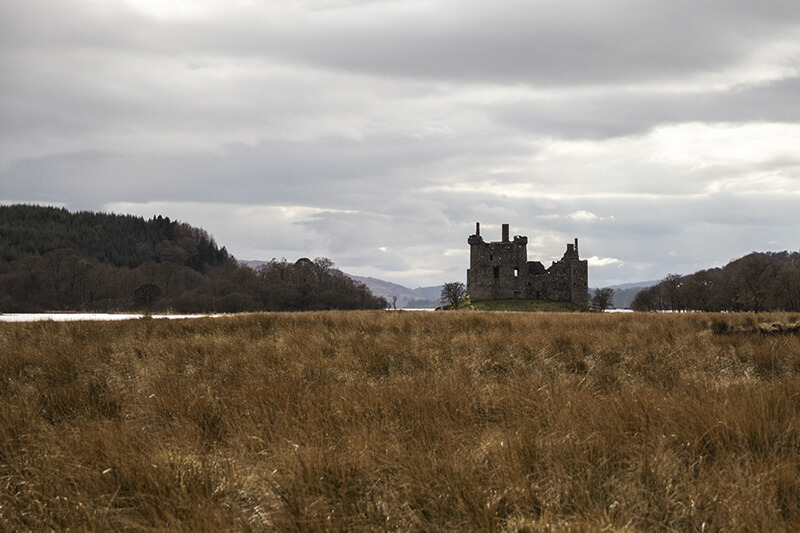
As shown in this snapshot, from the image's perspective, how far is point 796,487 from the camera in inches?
122

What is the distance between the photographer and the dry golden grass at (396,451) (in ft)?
9.48

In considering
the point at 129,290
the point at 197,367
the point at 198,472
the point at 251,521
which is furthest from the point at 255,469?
the point at 129,290

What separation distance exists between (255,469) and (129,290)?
315ft

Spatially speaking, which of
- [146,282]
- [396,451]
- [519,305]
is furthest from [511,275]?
[146,282]

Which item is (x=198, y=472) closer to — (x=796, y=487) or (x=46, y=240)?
(x=796, y=487)

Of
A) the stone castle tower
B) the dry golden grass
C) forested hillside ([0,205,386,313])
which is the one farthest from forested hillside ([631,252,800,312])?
the dry golden grass

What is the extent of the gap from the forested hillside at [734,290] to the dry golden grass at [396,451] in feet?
164

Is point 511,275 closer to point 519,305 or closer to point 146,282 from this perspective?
point 519,305

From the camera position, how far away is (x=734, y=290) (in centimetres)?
6166

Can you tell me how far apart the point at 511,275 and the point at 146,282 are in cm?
6155

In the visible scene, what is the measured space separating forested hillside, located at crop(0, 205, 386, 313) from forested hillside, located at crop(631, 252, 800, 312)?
42.4 meters

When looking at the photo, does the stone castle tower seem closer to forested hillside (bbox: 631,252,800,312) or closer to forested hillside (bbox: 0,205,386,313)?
forested hillside (bbox: 631,252,800,312)

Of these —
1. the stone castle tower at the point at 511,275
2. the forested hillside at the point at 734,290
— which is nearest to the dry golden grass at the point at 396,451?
the stone castle tower at the point at 511,275

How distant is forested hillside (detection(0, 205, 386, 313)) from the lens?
242 ft
